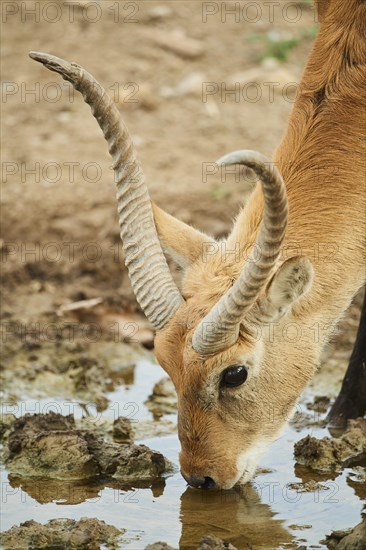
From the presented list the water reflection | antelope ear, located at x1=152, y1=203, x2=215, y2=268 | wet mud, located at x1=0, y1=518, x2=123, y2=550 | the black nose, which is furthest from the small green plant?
wet mud, located at x1=0, y1=518, x2=123, y2=550

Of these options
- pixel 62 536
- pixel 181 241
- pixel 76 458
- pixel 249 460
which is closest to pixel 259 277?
pixel 181 241

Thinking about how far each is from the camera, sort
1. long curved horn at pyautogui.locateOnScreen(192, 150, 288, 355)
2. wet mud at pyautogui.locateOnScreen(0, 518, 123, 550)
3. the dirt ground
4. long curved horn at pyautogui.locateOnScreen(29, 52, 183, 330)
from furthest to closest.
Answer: the dirt ground < long curved horn at pyautogui.locateOnScreen(29, 52, 183, 330) < wet mud at pyautogui.locateOnScreen(0, 518, 123, 550) < long curved horn at pyautogui.locateOnScreen(192, 150, 288, 355)

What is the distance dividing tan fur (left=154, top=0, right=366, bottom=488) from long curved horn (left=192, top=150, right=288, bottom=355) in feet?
0.61

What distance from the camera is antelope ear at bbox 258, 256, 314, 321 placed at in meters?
7.94

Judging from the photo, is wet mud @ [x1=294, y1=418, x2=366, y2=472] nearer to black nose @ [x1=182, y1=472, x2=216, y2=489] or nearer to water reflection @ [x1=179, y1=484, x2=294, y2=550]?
water reflection @ [x1=179, y1=484, x2=294, y2=550]

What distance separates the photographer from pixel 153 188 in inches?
581

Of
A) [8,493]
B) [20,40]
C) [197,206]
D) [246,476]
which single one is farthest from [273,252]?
[20,40]

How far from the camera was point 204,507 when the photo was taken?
28.3ft

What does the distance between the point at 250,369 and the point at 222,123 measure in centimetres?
872

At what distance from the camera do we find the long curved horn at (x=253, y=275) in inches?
282

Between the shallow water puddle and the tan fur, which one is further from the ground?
the tan fur

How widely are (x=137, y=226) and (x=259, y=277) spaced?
1.37 m

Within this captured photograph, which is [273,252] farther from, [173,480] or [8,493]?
[8,493]

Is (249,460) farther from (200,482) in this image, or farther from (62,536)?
(62,536)
